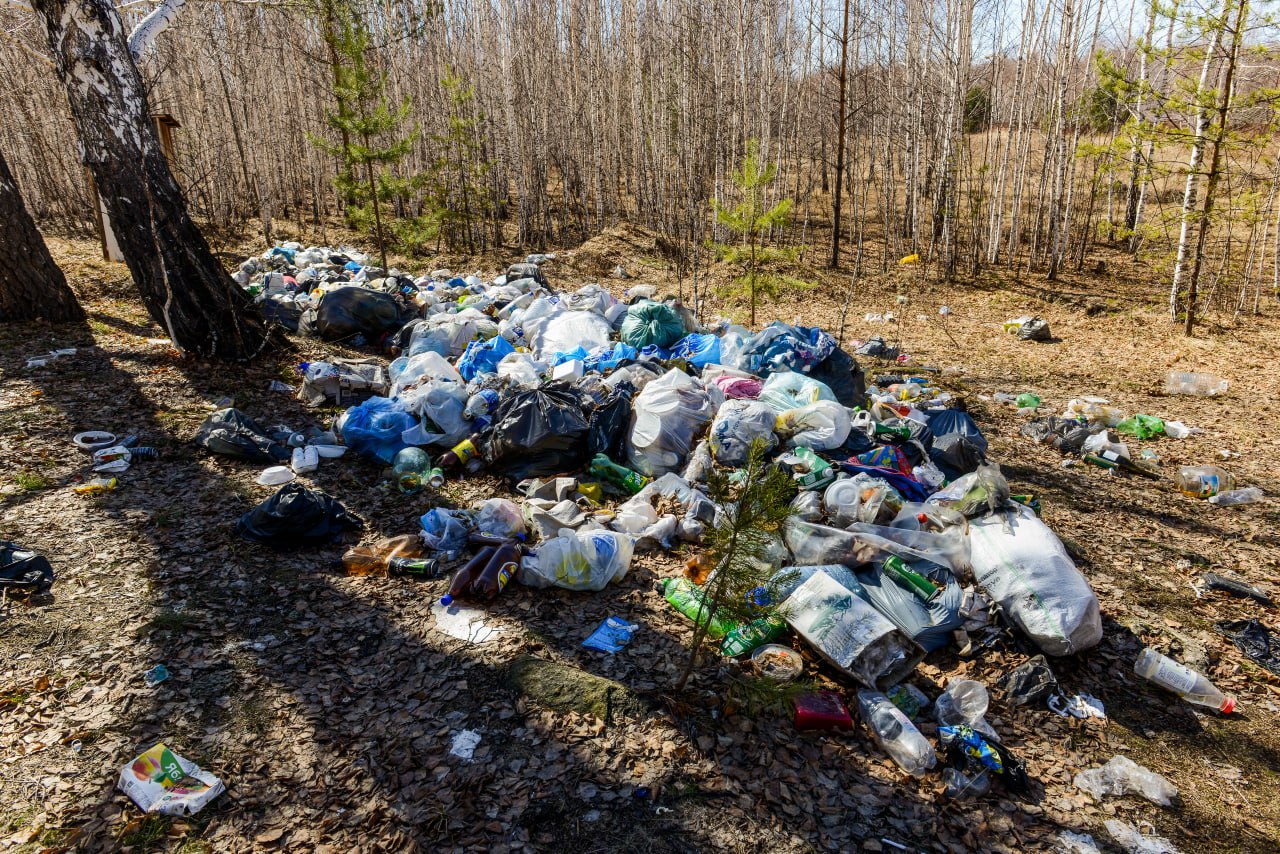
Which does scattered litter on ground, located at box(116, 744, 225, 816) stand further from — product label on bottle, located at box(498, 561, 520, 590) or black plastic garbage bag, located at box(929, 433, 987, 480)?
black plastic garbage bag, located at box(929, 433, 987, 480)

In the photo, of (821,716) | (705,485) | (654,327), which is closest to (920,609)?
(821,716)

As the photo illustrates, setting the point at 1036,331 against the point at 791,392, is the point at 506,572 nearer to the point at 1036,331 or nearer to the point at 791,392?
the point at 791,392

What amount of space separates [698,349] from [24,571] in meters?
4.83

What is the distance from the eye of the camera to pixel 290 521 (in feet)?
12.1

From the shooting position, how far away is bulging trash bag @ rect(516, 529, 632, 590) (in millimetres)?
3449

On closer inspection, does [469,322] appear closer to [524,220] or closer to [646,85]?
[524,220]

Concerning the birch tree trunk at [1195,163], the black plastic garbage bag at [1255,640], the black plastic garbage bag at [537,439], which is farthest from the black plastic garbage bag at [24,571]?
the birch tree trunk at [1195,163]

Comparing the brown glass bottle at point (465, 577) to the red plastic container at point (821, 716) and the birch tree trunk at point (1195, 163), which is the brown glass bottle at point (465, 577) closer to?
the red plastic container at point (821, 716)

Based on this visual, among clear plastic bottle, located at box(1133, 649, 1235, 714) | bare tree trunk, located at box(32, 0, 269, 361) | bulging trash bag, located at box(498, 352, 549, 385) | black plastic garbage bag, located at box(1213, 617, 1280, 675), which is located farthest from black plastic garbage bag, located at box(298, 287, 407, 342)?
black plastic garbage bag, located at box(1213, 617, 1280, 675)

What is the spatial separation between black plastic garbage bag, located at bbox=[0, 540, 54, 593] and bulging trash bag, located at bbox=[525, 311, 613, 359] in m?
3.97

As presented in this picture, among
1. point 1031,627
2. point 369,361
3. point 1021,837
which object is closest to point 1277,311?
point 1031,627

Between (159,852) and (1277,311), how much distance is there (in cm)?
1309

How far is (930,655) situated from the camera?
324 centimetres

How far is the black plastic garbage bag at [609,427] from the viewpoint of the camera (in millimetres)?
4777
